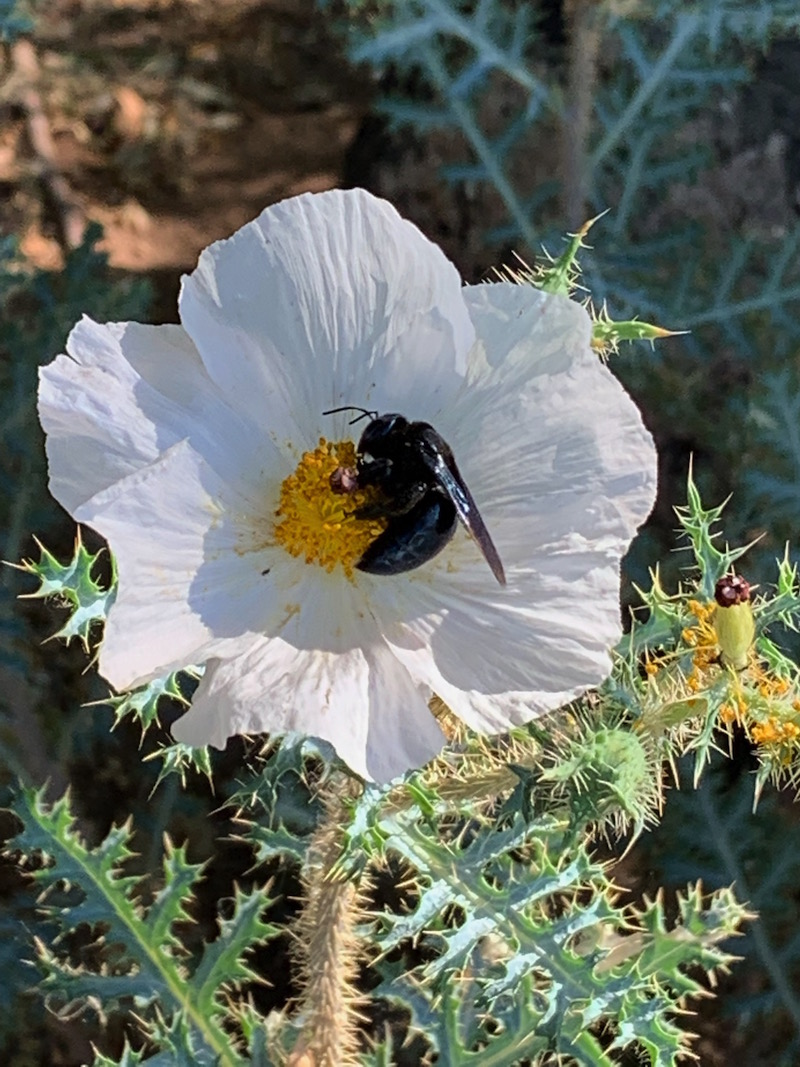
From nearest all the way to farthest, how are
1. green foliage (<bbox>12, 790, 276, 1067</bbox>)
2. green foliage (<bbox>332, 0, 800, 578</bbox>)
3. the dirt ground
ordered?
green foliage (<bbox>12, 790, 276, 1067</bbox>), green foliage (<bbox>332, 0, 800, 578</bbox>), the dirt ground

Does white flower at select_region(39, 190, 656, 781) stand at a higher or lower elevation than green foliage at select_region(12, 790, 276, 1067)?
higher

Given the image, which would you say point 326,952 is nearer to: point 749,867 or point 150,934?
point 150,934

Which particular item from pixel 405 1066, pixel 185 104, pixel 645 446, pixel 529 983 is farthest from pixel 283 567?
pixel 185 104

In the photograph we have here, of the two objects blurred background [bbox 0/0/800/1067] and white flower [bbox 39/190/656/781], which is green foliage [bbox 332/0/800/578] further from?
white flower [bbox 39/190/656/781]

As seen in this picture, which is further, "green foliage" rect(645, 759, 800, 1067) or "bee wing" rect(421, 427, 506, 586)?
"green foliage" rect(645, 759, 800, 1067)

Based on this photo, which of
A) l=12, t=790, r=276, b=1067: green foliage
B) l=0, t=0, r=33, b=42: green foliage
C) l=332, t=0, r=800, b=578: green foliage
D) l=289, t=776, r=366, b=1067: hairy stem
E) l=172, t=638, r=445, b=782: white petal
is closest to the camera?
l=172, t=638, r=445, b=782: white petal

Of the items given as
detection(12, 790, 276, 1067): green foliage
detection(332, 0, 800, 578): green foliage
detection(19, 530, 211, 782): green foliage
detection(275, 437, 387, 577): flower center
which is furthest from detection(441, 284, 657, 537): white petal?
detection(332, 0, 800, 578): green foliage

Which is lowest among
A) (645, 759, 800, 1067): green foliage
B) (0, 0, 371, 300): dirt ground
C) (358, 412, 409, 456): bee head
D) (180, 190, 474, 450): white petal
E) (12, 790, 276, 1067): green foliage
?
(645, 759, 800, 1067): green foliage
